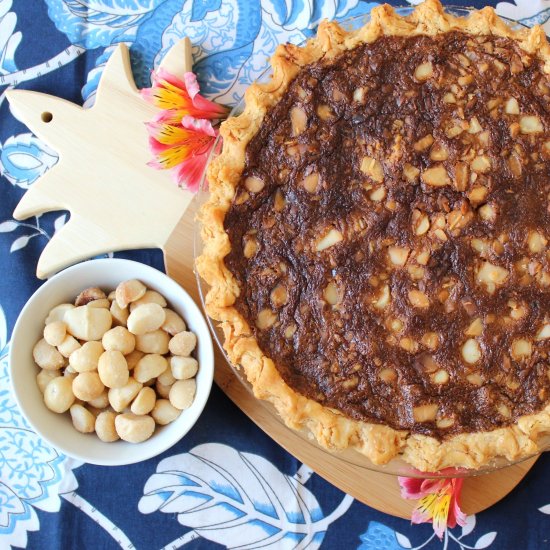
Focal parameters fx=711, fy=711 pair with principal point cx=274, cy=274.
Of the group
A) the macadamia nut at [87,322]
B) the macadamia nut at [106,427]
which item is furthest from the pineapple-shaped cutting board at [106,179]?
the macadamia nut at [106,427]

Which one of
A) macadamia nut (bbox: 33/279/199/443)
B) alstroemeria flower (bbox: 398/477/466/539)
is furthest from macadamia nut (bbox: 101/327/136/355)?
alstroemeria flower (bbox: 398/477/466/539)

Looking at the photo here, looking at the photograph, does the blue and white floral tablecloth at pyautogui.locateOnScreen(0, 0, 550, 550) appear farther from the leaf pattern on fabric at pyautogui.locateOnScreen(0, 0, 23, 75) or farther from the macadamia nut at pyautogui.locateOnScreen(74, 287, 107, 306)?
the macadamia nut at pyautogui.locateOnScreen(74, 287, 107, 306)

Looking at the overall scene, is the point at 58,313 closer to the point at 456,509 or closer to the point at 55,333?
the point at 55,333

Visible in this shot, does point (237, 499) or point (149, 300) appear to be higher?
point (149, 300)

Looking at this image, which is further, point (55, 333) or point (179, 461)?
point (179, 461)

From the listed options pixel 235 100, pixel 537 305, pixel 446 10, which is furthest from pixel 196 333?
pixel 446 10

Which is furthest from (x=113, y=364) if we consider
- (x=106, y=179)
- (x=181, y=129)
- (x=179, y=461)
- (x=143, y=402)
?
(x=181, y=129)

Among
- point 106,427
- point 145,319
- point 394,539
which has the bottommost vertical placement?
point 394,539
